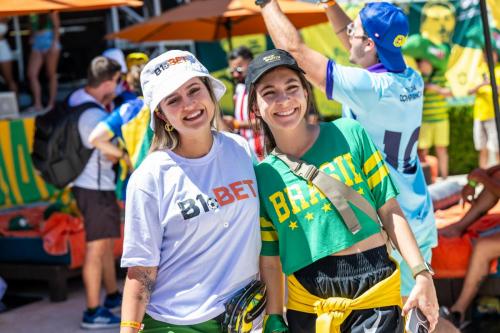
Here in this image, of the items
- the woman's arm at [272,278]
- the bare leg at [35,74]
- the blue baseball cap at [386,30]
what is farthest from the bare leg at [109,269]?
the bare leg at [35,74]

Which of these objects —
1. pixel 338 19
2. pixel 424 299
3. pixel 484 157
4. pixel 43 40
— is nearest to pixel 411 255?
pixel 424 299

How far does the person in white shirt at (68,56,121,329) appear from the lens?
20.1 feet

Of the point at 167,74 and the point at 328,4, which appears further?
the point at 328,4

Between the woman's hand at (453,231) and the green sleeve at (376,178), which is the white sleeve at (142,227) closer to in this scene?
the green sleeve at (376,178)

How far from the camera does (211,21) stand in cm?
976

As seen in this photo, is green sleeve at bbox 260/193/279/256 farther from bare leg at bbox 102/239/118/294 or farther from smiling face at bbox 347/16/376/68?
bare leg at bbox 102/239/118/294

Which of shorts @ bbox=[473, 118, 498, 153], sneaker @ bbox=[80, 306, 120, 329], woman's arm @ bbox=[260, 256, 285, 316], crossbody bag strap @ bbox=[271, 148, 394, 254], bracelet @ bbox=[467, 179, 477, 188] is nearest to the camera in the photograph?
crossbody bag strap @ bbox=[271, 148, 394, 254]

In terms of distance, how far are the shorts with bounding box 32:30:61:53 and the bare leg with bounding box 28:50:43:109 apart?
0.34ft

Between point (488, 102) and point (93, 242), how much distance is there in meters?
6.44

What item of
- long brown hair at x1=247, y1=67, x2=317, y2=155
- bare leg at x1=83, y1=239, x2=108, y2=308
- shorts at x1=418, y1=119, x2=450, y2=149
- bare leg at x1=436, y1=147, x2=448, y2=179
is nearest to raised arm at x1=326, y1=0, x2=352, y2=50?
long brown hair at x1=247, y1=67, x2=317, y2=155

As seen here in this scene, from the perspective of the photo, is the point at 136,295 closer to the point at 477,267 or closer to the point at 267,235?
the point at 267,235

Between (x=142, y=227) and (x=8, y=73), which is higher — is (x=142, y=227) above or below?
above

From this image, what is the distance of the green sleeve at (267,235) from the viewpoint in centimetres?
289

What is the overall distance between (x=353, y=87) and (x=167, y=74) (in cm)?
101
